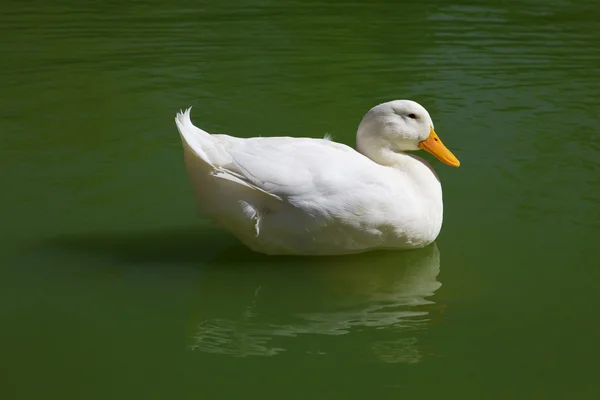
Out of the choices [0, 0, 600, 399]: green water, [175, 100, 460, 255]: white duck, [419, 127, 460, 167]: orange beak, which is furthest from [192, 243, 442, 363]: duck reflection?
[419, 127, 460, 167]: orange beak

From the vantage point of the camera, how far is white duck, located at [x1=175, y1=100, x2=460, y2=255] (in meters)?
4.56

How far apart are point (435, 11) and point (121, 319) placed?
7.63 metres

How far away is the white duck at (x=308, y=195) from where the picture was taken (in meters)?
4.56

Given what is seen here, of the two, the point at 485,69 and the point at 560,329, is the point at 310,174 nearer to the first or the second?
the point at 560,329

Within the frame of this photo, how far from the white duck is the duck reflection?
12 cm

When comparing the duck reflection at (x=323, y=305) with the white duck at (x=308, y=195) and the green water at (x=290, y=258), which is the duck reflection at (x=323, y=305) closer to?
the green water at (x=290, y=258)

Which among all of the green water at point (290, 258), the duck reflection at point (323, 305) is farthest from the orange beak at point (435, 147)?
the duck reflection at point (323, 305)

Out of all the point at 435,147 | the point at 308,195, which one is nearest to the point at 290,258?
the point at 308,195

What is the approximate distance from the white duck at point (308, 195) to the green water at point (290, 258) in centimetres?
19

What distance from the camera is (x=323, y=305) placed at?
14.5 ft

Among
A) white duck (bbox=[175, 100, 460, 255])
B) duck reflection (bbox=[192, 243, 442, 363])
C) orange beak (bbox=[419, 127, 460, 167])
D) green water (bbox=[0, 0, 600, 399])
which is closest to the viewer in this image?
green water (bbox=[0, 0, 600, 399])

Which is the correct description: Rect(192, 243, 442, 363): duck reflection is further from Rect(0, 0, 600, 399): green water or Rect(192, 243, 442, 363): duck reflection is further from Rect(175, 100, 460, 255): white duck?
Rect(175, 100, 460, 255): white duck

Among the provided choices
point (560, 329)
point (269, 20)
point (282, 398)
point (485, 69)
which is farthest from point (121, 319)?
point (269, 20)

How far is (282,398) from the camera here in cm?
360
